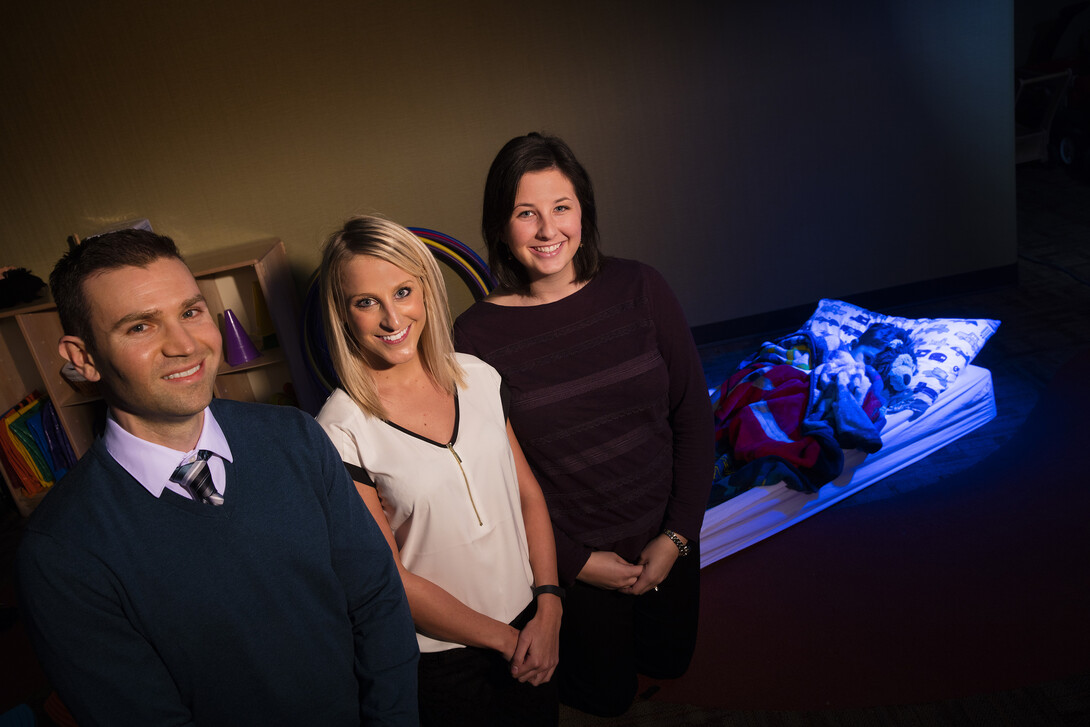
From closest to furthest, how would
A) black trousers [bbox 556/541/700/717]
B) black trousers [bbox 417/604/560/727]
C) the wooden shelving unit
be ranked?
black trousers [bbox 417/604/560/727]
black trousers [bbox 556/541/700/717]
the wooden shelving unit

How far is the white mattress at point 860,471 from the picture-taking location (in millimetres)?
2678

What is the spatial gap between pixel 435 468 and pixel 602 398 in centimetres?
51

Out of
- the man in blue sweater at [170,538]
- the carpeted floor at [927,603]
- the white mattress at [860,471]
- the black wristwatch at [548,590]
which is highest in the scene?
the man in blue sweater at [170,538]

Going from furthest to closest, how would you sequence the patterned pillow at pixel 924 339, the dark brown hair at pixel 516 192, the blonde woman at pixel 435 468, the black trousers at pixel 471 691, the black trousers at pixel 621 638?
the patterned pillow at pixel 924 339 → the black trousers at pixel 621 638 → the dark brown hair at pixel 516 192 → the black trousers at pixel 471 691 → the blonde woman at pixel 435 468

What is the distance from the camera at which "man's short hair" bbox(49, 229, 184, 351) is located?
1.03m

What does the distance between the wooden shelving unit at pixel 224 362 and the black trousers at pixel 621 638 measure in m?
2.11

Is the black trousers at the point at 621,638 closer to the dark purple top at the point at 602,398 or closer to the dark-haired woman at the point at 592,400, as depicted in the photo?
the dark-haired woman at the point at 592,400

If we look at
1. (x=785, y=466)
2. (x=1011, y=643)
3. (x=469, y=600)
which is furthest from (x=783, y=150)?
(x=469, y=600)

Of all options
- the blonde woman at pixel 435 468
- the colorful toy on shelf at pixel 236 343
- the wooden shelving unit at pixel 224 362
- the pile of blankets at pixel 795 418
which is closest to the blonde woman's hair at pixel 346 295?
the blonde woman at pixel 435 468

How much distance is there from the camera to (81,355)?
105 centimetres

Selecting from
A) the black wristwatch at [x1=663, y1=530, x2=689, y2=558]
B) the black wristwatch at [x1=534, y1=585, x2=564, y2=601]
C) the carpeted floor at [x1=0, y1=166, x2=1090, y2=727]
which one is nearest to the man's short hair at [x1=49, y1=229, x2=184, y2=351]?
the black wristwatch at [x1=534, y1=585, x2=564, y2=601]

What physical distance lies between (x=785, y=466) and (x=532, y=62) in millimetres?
2464

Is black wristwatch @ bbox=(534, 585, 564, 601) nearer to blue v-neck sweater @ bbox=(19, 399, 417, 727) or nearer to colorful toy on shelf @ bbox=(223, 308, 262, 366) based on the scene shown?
blue v-neck sweater @ bbox=(19, 399, 417, 727)

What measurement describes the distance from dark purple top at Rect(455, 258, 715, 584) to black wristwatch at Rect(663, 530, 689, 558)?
0.6 inches
